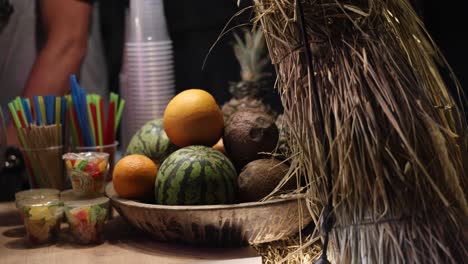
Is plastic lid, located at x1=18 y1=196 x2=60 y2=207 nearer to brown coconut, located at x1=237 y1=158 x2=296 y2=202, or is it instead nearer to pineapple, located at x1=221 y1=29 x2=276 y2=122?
brown coconut, located at x1=237 y1=158 x2=296 y2=202

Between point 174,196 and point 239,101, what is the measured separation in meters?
0.86

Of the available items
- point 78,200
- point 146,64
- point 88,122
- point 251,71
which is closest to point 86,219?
point 78,200

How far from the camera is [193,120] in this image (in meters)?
1.32

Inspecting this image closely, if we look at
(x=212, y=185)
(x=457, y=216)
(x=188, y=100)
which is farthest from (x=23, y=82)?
(x=457, y=216)

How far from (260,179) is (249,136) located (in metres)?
0.10

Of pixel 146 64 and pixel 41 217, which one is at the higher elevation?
pixel 146 64

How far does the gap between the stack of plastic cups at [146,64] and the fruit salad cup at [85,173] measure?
0.38 m

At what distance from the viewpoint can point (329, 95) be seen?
96 centimetres

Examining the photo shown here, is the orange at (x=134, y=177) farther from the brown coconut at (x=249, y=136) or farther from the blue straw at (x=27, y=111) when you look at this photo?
the blue straw at (x=27, y=111)

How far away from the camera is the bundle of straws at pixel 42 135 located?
1492 millimetres

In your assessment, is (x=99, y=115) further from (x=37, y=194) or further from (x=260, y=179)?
(x=260, y=179)

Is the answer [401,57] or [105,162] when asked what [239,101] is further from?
[401,57]

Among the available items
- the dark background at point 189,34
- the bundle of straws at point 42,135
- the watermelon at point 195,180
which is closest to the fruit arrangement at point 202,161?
the watermelon at point 195,180

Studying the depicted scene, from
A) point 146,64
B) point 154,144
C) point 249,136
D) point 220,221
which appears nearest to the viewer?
point 220,221
